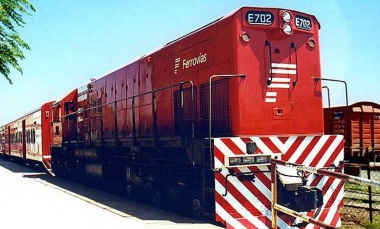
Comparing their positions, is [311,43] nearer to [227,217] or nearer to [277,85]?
[277,85]

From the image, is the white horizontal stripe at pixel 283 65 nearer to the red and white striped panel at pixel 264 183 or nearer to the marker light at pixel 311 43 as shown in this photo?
the marker light at pixel 311 43

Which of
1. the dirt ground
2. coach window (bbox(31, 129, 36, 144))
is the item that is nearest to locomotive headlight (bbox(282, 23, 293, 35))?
the dirt ground

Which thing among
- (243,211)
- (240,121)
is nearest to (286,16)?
(240,121)

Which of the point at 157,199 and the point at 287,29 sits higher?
the point at 287,29

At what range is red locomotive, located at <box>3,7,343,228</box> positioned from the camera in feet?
19.9

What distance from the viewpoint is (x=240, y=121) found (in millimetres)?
6500

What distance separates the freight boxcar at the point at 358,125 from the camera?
19594 mm

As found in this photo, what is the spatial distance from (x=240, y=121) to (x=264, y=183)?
101cm

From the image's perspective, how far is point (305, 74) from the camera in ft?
23.3

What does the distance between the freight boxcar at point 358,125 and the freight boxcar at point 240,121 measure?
1324 cm

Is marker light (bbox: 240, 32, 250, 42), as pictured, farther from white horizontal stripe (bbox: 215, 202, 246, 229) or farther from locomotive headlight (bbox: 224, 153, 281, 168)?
white horizontal stripe (bbox: 215, 202, 246, 229)

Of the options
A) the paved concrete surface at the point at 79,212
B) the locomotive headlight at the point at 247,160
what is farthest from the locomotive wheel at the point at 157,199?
the locomotive headlight at the point at 247,160

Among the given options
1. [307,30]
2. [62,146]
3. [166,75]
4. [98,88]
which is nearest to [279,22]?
[307,30]

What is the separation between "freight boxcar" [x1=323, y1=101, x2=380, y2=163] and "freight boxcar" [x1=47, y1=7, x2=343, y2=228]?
13.2m
